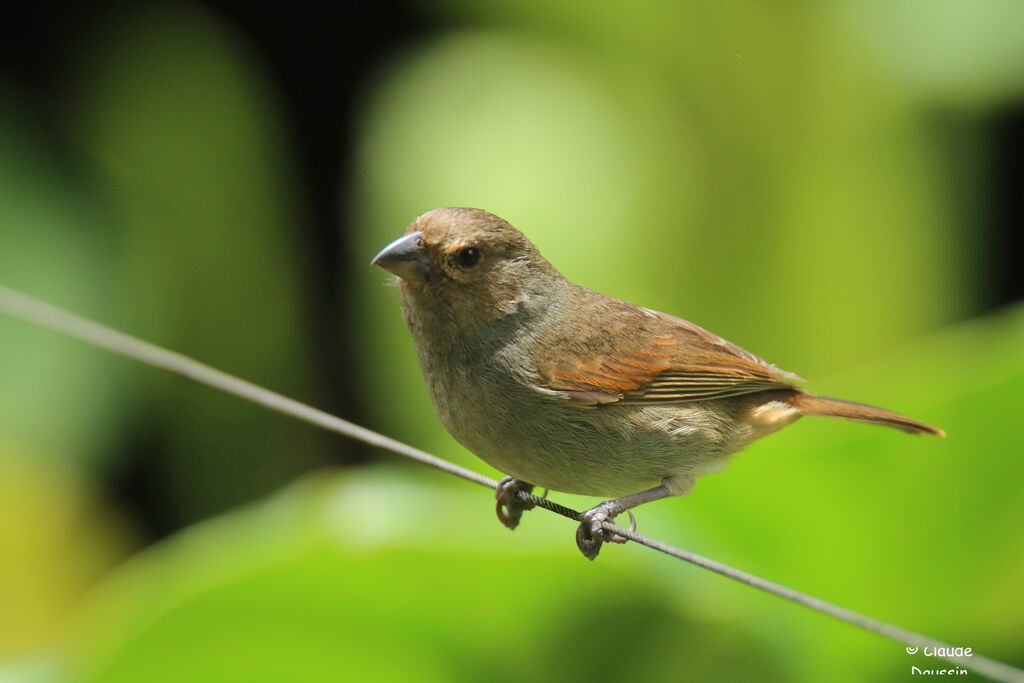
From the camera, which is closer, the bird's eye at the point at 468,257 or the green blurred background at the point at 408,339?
the bird's eye at the point at 468,257

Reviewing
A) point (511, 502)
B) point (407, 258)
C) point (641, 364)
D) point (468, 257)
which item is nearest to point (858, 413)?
point (641, 364)

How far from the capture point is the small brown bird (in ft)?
7.02

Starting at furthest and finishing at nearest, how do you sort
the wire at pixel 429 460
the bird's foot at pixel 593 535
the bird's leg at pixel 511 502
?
the bird's leg at pixel 511 502
the bird's foot at pixel 593 535
the wire at pixel 429 460

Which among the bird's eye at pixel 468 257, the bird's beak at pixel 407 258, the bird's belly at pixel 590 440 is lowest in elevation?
the bird's belly at pixel 590 440

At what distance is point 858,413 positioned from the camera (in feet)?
7.68

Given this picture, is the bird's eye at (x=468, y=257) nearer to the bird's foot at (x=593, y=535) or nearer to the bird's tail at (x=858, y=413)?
the bird's foot at (x=593, y=535)

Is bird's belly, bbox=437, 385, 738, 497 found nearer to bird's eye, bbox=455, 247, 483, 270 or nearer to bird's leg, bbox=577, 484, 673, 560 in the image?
bird's leg, bbox=577, 484, 673, 560

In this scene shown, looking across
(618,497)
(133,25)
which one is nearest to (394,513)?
(618,497)

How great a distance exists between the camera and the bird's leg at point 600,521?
82.6 inches

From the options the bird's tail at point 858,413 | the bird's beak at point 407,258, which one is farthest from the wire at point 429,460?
the bird's tail at point 858,413

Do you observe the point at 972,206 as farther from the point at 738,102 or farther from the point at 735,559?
the point at 735,559

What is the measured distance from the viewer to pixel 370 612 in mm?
2619

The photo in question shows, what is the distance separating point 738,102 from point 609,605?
6.20 feet

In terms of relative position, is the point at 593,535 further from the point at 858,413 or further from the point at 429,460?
the point at 858,413
